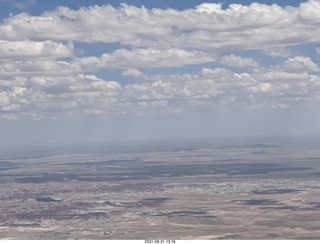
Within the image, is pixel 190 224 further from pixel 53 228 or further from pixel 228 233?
pixel 53 228

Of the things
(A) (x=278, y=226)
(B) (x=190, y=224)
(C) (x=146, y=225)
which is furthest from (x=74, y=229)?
(A) (x=278, y=226)

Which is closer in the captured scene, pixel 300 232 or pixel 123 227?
pixel 300 232

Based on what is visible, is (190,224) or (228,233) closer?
(228,233)

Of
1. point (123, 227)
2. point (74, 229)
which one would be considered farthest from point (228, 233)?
point (74, 229)

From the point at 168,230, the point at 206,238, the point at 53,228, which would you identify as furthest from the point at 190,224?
the point at 53,228

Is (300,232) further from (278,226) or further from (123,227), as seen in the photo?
(123,227)
